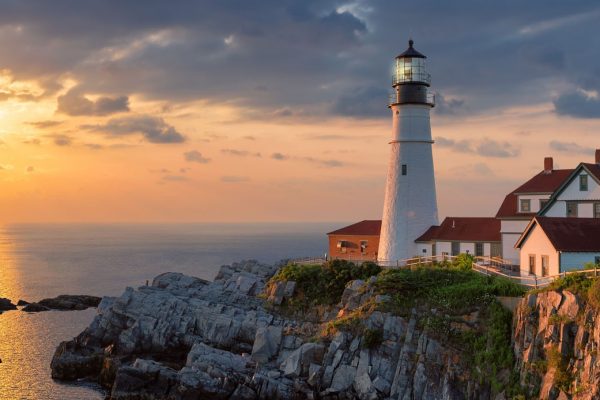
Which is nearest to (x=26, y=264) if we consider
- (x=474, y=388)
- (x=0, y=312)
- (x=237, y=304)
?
(x=0, y=312)

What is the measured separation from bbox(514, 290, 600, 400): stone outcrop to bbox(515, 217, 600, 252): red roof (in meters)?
5.75

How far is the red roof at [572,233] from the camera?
120ft

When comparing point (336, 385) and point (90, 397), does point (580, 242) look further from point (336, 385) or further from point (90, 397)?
point (90, 397)

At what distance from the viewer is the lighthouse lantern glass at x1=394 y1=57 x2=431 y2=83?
5359cm

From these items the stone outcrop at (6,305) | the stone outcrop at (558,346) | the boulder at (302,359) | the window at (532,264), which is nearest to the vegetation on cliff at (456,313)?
the stone outcrop at (558,346)

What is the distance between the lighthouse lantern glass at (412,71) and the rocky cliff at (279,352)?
17.8m

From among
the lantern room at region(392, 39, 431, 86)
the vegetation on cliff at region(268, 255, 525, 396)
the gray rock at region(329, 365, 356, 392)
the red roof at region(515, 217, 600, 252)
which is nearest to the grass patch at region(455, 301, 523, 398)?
the vegetation on cliff at region(268, 255, 525, 396)

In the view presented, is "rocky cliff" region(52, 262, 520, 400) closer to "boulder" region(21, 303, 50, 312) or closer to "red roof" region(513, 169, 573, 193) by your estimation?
"red roof" region(513, 169, 573, 193)

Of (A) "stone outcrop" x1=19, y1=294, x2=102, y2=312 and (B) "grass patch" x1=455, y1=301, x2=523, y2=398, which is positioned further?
(A) "stone outcrop" x1=19, y1=294, x2=102, y2=312

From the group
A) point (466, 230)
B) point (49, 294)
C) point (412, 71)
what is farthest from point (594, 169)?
point (49, 294)

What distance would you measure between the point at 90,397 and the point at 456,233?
93.7 ft

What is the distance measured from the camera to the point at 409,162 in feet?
175

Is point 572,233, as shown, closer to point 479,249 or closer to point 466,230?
point 479,249

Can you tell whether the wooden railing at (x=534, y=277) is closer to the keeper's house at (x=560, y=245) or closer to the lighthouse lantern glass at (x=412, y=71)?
the keeper's house at (x=560, y=245)
